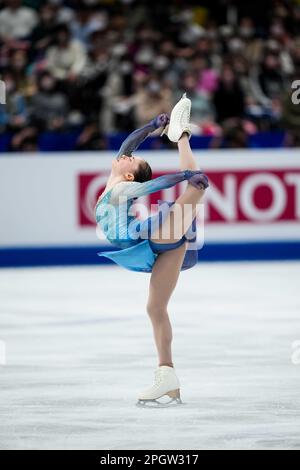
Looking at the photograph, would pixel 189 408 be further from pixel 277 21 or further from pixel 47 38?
pixel 277 21

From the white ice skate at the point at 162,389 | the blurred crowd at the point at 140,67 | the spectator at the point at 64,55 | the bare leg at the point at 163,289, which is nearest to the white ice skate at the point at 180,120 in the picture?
the bare leg at the point at 163,289

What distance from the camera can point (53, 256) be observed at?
12742 mm

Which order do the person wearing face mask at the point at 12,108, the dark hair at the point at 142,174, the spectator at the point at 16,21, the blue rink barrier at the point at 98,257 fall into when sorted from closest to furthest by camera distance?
the dark hair at the point at 142,174
the blue rink barrier at the point at 98,257
the person wearing face mask at the point at 12,108
the spectator at the point at 16,21

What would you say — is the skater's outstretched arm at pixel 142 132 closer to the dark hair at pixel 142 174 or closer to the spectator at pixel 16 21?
the dark hair at pixel 142 174

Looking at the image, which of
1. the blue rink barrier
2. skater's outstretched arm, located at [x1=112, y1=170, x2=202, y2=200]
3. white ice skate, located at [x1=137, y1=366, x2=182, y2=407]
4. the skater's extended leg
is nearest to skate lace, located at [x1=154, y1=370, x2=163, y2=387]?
white ice skate, located at [x1=137, y1=366, x2=182, y2=407]

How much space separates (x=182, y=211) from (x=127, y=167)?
432mm

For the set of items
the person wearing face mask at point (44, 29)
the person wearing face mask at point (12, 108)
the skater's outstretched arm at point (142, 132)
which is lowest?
the skater's outstretched arm at point (142, 132)

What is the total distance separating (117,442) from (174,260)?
3.78 ft

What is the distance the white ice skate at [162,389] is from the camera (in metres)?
6.28

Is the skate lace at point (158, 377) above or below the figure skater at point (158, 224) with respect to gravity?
below

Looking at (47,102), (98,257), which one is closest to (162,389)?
(98,257)

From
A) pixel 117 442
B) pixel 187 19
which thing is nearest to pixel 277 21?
pixel 187 19

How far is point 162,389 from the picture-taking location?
20.7ft

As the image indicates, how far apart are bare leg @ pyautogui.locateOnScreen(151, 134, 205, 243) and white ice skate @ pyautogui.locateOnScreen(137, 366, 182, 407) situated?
70 centimetres
